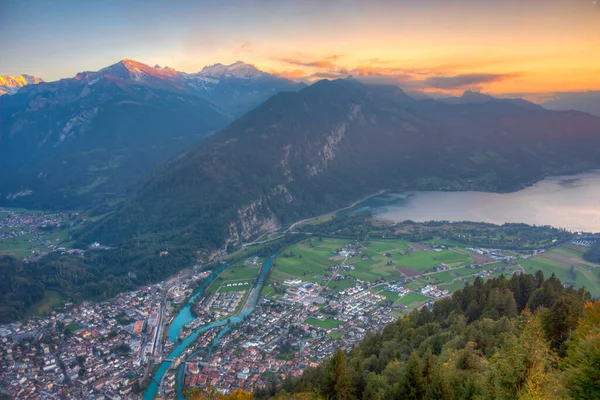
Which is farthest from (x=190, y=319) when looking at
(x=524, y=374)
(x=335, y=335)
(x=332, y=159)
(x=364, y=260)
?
(x=332, y=159)

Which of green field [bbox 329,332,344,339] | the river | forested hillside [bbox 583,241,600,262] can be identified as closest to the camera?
the river

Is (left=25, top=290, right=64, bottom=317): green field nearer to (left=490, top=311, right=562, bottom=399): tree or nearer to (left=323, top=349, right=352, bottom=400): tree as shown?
(left=323, top=349, right=352, bottom=400): tree

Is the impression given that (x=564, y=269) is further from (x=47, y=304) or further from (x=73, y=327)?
(x=47, y=304)

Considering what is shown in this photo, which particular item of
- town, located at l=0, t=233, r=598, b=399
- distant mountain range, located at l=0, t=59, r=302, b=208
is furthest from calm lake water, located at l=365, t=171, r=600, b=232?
distant mountain range, located at l=0, t=59, r=302, b=208

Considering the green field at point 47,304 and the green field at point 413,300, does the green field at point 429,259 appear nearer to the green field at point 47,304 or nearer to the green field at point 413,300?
the green field at point 413,300

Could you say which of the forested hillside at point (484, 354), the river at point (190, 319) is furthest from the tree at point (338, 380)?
the river at point (190, 319)

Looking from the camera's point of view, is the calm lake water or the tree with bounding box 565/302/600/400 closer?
the tree with bounding box 565/302/600/400
